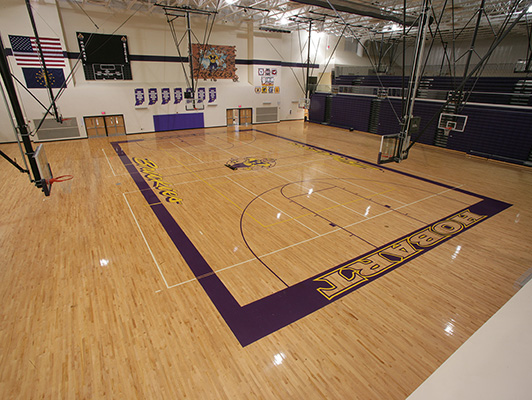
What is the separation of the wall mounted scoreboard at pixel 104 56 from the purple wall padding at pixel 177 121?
8.79 feet

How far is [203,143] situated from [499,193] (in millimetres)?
11719

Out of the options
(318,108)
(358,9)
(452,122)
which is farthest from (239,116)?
(452,122)

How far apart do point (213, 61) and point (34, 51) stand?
8.62m

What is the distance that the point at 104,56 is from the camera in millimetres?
14430

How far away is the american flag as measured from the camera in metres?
12.5

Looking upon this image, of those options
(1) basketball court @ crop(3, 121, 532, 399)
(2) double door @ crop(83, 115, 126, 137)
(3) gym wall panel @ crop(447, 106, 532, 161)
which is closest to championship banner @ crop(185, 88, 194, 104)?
(2) double door @ crop(83, 115, 126, 137)

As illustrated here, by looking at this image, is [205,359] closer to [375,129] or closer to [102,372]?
[102,372]

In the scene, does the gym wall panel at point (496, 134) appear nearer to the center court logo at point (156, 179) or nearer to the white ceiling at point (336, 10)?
the white ceiling at point (336, 10)

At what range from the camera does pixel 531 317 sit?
1.70 m

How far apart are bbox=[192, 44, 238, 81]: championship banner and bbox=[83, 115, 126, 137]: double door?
510 centimetres

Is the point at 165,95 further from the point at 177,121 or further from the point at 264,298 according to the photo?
the point at 264,298

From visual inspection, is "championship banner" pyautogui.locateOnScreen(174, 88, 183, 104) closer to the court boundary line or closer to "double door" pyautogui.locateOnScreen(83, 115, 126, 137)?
"double door" pyautogui.locateOnScreen(83, 115, 126, 137)

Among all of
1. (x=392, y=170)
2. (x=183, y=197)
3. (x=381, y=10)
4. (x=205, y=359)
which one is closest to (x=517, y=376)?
(x=205, y=359)

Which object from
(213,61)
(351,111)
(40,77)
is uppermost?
(213,61)
